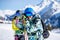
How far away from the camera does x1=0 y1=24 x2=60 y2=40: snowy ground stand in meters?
3.15

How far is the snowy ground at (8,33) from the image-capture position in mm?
3154

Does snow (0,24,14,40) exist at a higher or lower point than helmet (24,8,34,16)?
lower

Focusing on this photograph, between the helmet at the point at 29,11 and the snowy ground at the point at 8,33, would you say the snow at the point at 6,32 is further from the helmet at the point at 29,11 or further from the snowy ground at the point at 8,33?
the helmet at the point at 29,11

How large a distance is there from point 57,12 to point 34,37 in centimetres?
54

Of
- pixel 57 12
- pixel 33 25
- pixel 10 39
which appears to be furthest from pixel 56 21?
pixel 10 39

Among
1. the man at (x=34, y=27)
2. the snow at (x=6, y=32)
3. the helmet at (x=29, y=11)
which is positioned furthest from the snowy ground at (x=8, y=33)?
the helmet at (x=29, y=11)

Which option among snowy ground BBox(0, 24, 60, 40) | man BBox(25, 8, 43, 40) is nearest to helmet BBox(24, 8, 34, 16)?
man BBox(25, 8, 43, 40)

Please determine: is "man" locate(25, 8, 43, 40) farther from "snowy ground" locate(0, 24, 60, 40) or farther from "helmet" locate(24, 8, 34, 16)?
"snowy ground" locate(0, 24, 60, 40)

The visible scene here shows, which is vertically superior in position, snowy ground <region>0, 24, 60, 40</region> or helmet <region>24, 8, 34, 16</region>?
helmet <region>24, 8, 34, 16</region>

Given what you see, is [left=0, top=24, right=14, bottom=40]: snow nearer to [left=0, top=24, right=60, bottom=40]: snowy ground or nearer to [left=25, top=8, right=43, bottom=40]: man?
[left=0, top=24, right=60, bottom=40]: snowy ground

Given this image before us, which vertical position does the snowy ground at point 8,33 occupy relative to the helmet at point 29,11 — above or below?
below

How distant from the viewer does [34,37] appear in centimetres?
322

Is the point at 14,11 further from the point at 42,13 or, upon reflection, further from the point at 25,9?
the point at 42,13

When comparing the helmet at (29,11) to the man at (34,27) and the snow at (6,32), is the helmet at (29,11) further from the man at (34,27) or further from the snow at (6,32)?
the snow at (6,32)
